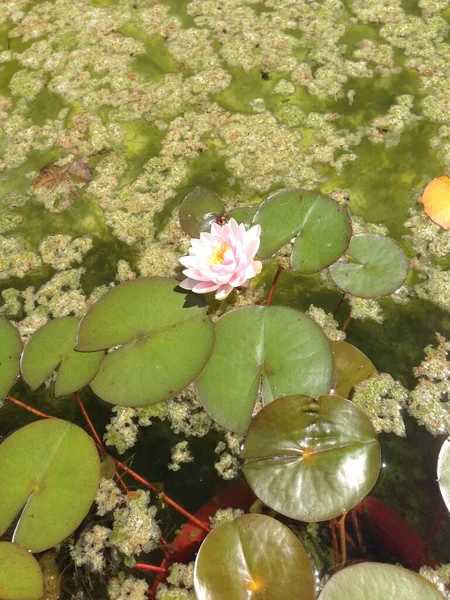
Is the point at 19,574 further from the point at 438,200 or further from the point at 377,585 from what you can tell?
the point at 438,200

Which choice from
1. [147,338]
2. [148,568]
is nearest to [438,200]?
[147,338]

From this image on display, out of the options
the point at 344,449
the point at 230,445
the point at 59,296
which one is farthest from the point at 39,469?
the point at 344,449

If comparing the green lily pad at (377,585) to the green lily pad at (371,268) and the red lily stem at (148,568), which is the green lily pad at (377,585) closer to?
the red lily stem at (148,568)

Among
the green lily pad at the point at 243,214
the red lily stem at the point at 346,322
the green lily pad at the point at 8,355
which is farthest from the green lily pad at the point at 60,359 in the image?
the red lily stem at the point at 346,322

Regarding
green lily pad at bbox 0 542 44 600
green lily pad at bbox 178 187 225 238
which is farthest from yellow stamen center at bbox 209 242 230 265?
green lily pad at bbox 0 542 44 600

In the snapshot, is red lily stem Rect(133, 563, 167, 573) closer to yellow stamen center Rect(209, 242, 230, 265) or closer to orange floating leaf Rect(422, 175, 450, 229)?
yellow stamen center Rect(209, 242, 230, 265)

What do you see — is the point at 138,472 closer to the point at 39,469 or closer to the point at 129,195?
the point at 39,469
